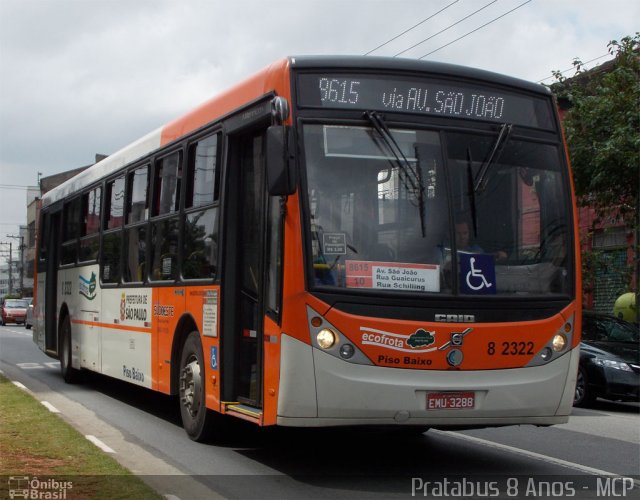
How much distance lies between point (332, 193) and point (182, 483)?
2.63 metres

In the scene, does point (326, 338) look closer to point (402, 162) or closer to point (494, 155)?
point (402, 162)

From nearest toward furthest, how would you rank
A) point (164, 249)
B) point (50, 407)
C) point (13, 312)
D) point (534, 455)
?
1. point (534, 455)
2. point (164, 249)
3. point (50, 407)
4. point (13, 312)

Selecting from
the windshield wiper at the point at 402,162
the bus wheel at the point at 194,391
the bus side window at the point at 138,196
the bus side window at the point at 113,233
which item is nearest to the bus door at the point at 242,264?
→ the bus wheel at the point at 194,391

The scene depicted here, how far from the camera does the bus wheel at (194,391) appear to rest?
31.3ft

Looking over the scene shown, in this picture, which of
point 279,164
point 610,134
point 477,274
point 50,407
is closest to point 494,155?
point 477,274

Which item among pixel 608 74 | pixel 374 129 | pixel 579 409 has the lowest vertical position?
pixel 579 409

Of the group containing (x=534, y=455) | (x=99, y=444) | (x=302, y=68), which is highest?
(x=302, y=68)

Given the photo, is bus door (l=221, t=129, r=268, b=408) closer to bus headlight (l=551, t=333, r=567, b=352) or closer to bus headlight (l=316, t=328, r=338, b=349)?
bus headlight (l=316, t=328, r=338, b=349)

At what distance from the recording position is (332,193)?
7.75 meters

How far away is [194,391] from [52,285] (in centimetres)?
881

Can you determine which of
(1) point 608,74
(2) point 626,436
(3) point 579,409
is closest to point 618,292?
(1) point 608,74

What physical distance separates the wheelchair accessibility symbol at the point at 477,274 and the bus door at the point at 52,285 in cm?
1110

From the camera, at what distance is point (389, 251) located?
25.4ft

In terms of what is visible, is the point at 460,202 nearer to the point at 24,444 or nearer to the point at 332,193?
the point at 332,193
